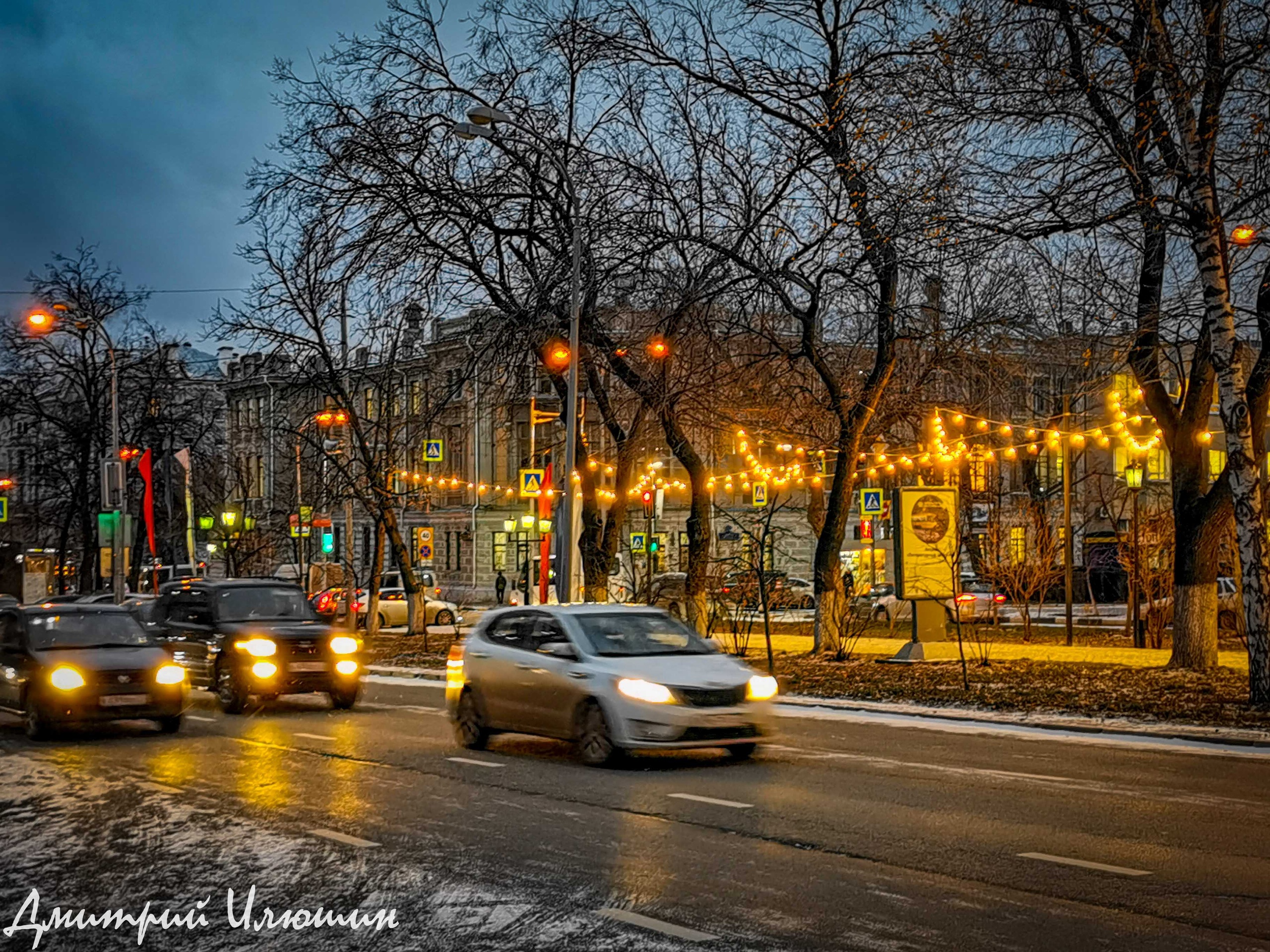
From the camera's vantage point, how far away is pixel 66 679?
683 inches

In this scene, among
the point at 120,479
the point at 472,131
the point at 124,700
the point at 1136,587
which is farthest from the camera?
the point at 120,479

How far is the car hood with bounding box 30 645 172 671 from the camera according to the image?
57.6 ft

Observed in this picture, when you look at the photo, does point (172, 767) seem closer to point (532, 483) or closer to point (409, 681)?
point (409, 681)

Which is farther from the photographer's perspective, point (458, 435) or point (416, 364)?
point (458, 435)

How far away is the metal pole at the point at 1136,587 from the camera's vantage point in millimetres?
33469

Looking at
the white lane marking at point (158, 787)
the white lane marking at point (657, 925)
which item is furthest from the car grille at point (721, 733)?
the white lane marking at point (657, 925)

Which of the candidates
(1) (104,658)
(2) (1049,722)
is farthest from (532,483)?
(2) (1049,722)

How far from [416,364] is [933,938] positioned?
47.2 meters

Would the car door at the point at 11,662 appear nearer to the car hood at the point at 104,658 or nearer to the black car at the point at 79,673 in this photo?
the black car at the point at 79,673

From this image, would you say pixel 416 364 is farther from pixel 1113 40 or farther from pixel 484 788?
pixel 484 788

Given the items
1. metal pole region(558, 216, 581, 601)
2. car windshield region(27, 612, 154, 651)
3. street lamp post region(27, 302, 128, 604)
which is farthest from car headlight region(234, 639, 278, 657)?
street lamp post region(27, 302, 128, 604)

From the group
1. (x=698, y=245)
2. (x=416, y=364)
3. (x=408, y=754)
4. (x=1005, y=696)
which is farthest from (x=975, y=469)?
(x=408, y=754)

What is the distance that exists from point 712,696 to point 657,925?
6567mm

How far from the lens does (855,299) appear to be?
29281 millimetres
